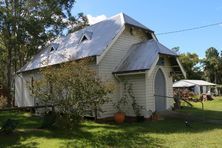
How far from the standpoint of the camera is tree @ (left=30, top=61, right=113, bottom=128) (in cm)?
1452

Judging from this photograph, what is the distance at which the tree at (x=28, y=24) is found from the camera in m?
33.6

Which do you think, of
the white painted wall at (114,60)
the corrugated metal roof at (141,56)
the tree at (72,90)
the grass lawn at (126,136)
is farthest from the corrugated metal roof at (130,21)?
the grass lawn at (126,136)

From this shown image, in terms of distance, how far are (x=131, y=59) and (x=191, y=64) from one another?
2114 inches

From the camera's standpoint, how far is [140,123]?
17547 mm

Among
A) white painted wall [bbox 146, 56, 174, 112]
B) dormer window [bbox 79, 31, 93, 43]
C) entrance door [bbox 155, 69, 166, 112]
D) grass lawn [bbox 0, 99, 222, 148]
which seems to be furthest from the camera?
dormer window [bbox 79, 31, 93, 43]

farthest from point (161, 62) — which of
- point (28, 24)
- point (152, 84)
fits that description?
point (28, 24)

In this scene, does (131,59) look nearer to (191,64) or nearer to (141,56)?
(141,56)

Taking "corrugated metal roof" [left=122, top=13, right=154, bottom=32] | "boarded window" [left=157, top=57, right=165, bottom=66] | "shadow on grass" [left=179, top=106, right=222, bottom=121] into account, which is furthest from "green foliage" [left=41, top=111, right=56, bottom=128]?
"corrugated metal roof" [left=122, top=13, right=154, bottom=32]

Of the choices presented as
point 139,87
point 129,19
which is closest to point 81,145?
point 139,87

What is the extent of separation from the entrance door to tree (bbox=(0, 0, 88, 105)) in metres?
18.2

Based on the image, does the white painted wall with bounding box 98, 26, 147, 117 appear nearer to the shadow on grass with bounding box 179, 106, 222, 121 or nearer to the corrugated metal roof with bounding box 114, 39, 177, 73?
the corrugated metal roof with bounding box 114, 39, 177, 73

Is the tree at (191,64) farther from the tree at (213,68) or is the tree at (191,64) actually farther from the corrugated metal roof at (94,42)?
the corrugated metal roof at (94,42)

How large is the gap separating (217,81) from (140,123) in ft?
233

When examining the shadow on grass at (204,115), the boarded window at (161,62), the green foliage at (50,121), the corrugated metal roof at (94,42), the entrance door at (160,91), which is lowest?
the shadow on grass at (204,115)
